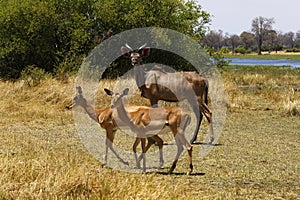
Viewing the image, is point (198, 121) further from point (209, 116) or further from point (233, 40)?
point (233, 40)

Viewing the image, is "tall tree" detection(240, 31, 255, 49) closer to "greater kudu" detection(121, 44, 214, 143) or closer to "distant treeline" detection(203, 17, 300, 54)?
"distant treeline" detection(203, 17, 300, 54)

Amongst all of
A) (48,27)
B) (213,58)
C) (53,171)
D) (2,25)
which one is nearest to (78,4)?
(48,27)

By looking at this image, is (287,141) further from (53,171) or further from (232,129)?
(53,171)

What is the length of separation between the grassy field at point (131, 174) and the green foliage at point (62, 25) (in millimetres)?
5667

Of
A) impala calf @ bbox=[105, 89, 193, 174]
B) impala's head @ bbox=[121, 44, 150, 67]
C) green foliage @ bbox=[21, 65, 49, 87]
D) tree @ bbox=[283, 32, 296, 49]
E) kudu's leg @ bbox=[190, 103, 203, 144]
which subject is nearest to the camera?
impala calf @ bbox=[105, 89, 193, 174]

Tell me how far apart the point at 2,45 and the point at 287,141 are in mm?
17452

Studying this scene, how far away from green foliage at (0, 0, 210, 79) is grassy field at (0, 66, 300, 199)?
5.67 meters

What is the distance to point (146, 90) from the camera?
12164 millimetres

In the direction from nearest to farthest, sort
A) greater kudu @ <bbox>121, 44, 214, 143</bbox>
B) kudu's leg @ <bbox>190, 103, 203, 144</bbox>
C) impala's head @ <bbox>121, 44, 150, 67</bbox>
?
impala's head @ <bbox>121, 44, 150, 67</bbox>
kudu's leg @ <bbox>190, 103, 203, 144</bbox>
greater kudu @ <bbox>121, 44, 214, 143</bbox>

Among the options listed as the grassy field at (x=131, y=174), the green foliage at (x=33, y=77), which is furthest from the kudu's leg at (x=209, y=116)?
the green foliage at (x=33, y=77)

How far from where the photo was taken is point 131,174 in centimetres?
812

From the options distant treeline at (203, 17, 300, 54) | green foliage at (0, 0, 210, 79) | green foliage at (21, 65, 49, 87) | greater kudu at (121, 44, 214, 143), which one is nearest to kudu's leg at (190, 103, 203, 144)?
greater kudu at (121, 44, 214, 143)

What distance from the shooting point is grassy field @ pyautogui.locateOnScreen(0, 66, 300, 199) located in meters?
6.38

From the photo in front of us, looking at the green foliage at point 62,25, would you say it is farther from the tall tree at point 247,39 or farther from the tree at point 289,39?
the tree at point 289,39
